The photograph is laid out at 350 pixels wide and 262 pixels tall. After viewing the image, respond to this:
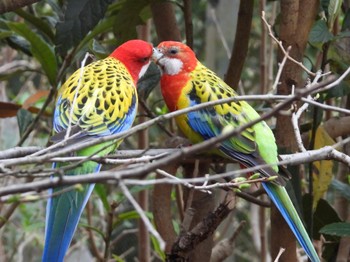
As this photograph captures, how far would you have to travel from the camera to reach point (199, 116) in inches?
94.0

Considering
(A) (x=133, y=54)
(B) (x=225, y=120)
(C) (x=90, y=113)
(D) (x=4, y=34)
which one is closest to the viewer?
(C) (x=90, y=113)

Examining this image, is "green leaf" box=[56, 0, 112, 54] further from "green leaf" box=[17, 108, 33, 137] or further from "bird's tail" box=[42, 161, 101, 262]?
"bird's tail" box=[42, 161, 101, 262]

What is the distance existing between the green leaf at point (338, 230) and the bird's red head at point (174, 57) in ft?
2.38

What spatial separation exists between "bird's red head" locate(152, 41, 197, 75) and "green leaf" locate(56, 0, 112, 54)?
24cm

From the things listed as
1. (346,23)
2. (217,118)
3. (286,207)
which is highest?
(346,23)

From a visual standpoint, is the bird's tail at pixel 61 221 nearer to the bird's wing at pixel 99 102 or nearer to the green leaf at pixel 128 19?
the bird's wing at pixel 99 102

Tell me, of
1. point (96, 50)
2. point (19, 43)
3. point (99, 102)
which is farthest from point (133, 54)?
point (19, 43)

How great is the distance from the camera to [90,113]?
2.06 meters

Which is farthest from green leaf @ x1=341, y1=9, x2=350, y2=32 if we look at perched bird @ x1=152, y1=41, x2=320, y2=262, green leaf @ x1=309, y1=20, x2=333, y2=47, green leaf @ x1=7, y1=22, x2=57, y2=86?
green leaf @ x1=7, y1=22, x2=57, y2=86

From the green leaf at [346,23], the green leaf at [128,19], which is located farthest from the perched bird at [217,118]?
the green leaf at [346,23]

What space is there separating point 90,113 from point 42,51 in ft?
2.04

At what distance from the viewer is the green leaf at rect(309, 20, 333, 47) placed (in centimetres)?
227

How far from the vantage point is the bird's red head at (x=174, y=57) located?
2553mm

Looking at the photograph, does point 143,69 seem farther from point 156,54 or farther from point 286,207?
point 286,207
